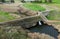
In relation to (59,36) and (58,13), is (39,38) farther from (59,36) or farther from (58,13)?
(58,13)

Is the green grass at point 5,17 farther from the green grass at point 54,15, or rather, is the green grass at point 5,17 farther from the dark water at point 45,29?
the green grass at point 54,15

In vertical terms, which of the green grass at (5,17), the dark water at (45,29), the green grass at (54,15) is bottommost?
the green grass at (54,15)

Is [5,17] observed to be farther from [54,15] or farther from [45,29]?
[54,15]

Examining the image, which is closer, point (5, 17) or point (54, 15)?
point (5, 17)

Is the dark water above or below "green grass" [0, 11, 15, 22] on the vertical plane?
below

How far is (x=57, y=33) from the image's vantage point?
11812 mm

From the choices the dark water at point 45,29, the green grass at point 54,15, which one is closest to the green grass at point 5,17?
the dark water at point 45,29

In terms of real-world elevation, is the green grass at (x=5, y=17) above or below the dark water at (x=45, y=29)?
above

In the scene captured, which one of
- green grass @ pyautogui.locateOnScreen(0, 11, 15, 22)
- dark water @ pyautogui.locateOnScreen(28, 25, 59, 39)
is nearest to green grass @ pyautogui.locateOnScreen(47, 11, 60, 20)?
dark water @ pyautogui.locateOnScreen(28, 25, 59, 39)

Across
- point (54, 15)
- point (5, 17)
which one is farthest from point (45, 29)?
point (54, 15)

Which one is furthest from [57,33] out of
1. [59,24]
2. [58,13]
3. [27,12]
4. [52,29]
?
[58,13]

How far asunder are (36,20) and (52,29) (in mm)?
1207

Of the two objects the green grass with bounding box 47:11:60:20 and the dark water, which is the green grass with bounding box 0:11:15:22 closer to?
the dark water

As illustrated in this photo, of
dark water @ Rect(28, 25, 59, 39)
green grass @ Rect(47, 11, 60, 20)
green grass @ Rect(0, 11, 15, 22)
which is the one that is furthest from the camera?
green grass @ Rect(47, 11, 60, 20)
